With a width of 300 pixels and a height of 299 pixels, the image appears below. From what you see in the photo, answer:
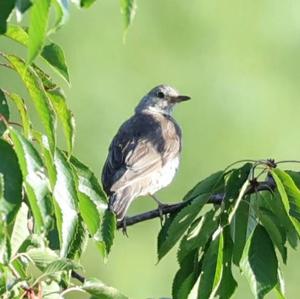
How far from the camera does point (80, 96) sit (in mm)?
20328

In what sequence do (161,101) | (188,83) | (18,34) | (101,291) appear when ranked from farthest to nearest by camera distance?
1. (188,83)
2. (161,101)
3. (101,291)
4. (18,34)

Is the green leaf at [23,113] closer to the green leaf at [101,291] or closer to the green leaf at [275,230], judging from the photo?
the green leaf at [101,291]

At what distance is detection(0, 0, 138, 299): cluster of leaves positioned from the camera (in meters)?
2.80

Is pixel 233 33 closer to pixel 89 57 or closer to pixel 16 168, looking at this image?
pixel 89 57

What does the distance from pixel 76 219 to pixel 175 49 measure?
62.9 feet

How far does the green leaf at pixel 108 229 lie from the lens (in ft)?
12.1

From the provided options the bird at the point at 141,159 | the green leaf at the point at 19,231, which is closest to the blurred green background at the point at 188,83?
the bird at the point at 141,159

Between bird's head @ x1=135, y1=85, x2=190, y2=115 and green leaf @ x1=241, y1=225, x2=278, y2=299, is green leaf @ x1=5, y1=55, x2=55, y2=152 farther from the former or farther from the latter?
bird's head @ x1=135, y1=85, x2=190, y2=115

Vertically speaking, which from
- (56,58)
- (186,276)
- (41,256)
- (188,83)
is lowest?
(188,83)

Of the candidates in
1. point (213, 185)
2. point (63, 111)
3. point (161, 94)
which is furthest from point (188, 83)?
point (63, 111)

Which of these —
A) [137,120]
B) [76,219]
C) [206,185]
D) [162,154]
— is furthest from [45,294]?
[137,120]

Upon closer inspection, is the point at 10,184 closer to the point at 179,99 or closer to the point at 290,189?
the point at 290,189

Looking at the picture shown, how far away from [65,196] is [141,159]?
5.53 meters

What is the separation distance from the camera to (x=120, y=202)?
24.9 ft
